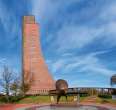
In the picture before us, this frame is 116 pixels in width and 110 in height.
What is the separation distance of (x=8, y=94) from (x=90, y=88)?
73.7 feet

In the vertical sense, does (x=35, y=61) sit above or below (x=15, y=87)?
above

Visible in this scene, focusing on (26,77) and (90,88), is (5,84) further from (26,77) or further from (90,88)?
(90,88)

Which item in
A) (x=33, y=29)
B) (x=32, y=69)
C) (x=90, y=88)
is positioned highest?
(x=33, y=29)

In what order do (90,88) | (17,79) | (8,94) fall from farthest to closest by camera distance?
(90,88), (17,79), (8,94)

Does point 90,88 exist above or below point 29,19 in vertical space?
below

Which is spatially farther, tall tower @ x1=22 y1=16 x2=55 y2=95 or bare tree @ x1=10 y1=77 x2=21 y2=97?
tall tower @ x1=22 y1=16 x2=55 y2=95

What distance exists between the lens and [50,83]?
67812mm

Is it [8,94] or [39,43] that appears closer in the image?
[8,94]

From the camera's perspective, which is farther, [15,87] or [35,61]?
[35,61]

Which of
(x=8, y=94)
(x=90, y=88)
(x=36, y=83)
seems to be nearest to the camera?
(x=8, y=94)

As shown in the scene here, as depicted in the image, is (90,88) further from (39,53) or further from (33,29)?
(33,29)

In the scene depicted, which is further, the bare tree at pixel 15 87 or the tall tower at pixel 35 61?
the tall tower at pixel 35 61

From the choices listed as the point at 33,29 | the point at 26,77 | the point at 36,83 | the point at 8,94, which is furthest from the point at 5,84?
the point at 33,29

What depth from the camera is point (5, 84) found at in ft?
153
